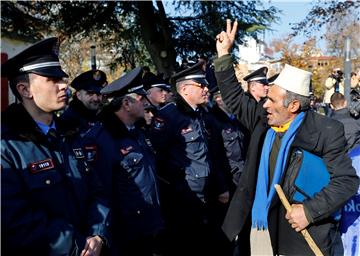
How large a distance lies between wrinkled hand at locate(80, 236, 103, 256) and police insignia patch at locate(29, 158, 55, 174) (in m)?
0.49

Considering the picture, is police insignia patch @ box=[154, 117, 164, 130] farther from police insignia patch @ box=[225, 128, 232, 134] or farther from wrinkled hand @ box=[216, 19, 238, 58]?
wrinkled hand @ box=[216, 19, 238, 58]

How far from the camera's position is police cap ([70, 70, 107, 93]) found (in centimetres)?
624

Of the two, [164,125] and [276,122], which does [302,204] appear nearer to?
[276,122]

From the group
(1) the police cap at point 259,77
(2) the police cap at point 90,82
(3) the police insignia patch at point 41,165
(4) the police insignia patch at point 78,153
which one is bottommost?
(1) the police cap at point 259,77

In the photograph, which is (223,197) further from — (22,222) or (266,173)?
(22,222)

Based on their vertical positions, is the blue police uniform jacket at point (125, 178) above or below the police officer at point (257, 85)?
above

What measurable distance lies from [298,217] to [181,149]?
6.31 ft

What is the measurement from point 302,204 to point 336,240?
0.50 m

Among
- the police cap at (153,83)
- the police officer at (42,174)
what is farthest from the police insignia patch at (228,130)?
the police officer at (42,174)

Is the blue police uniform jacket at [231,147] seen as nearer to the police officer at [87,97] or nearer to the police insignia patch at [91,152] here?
the police officer at [87,97]

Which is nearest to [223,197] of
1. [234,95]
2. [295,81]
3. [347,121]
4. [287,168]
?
[234,95]

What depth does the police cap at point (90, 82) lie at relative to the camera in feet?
20.5

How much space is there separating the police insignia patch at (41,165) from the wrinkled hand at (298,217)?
1.62 m

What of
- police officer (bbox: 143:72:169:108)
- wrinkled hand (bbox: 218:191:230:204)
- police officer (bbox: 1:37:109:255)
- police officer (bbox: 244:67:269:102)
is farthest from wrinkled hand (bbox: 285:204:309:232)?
police officer (bbox: 244:67:269:102)
